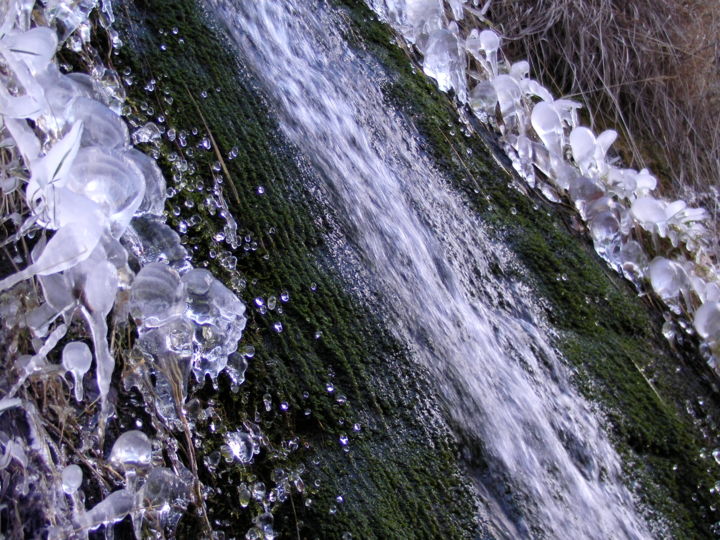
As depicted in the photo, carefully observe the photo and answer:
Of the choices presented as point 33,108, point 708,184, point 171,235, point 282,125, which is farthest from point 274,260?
point 708,184

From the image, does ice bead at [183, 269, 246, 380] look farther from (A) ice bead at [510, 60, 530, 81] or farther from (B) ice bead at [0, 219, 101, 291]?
(A) ice bead at [510, 60, 530, 81]

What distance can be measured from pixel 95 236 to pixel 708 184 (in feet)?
7.86

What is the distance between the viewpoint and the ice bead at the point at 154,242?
114 centimetres

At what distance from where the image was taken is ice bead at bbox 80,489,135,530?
927 millimetres

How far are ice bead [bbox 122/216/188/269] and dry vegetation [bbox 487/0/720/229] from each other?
A: 5.54 ft

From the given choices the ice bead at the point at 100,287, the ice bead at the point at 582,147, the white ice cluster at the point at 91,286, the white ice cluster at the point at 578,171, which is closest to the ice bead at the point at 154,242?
the white ice cluster at the point at 91,286

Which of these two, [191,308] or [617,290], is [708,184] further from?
[191,308]

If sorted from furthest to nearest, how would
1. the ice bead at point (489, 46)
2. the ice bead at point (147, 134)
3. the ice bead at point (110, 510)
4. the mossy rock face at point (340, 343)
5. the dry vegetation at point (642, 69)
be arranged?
the dry vegetation at point (642, 69) → the ice bead at point (489, 46) → the ice bead at point (147, 134) → the mossy rock face at point (340, 343) → the ice bead at point (110, 510)

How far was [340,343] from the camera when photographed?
127 cm

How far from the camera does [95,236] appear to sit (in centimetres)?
101

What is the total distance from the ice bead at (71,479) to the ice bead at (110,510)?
0.04 m

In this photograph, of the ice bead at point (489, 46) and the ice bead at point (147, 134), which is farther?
the ice bead at point (489, 46)

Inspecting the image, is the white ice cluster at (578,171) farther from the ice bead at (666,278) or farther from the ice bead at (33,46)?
the ice bead at (33,46)

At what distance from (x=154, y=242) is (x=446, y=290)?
59 centimetres
